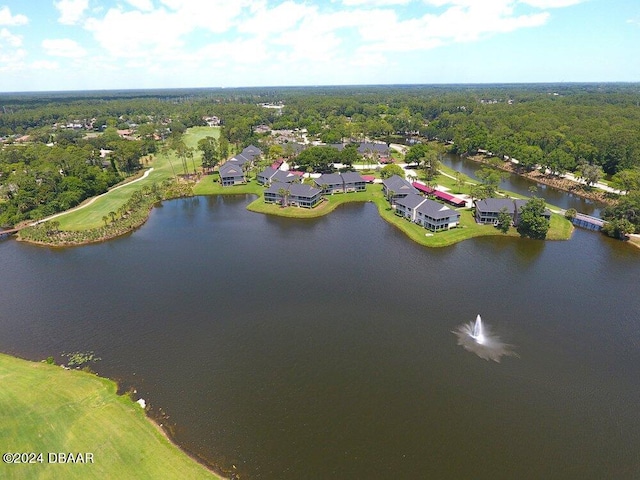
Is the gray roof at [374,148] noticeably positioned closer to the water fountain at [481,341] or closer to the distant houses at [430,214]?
the distant houses at [430,214]

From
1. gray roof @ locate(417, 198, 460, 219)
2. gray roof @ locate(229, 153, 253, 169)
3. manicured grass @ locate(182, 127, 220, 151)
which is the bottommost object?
gray roof @ locate(417, 198, 460, 219)

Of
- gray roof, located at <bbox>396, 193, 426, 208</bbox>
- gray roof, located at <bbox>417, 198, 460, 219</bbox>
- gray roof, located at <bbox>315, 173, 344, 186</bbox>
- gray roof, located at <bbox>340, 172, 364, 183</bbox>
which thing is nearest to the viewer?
gray roof, located at <bbox>417, 198, 460, 219</bbox>

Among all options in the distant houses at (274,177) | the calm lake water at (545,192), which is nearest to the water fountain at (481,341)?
the calm lake water at (545,192)

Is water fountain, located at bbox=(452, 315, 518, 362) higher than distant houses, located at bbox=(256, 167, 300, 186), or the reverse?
distant houses, located at bbox=(256, 167, 300, 186)

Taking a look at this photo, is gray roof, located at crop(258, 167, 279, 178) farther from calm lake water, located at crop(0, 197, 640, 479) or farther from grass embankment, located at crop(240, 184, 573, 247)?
calm lake water, located at crop(0, 197, 640, 479)

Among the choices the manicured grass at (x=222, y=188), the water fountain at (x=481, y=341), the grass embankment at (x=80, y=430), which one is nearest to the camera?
the grass embankment at (x=80, y=430)

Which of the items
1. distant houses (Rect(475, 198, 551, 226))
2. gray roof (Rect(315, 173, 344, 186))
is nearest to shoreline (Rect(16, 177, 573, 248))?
distant houses (Rect(475, 198, 551, 226))

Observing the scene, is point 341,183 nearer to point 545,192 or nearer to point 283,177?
point 283,177

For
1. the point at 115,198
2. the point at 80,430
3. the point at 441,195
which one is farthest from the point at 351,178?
the point at 80,430
